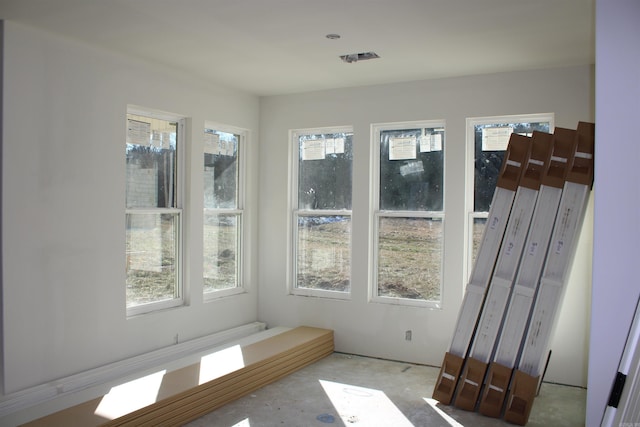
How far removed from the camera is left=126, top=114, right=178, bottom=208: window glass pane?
4746mm

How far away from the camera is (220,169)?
5.75 metres

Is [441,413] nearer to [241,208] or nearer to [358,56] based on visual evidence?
[358,56]

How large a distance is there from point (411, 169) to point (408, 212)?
1.39ft

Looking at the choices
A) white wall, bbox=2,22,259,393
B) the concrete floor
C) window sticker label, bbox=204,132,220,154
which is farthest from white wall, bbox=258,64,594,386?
white wall, bbox=2,22,259,393

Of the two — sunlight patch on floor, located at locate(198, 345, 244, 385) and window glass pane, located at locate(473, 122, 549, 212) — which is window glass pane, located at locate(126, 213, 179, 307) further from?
window glass pane, located at locate(473, 122, 549, 212)

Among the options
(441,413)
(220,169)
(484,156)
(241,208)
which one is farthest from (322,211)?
(441,413)

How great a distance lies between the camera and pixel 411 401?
4344 millimetres

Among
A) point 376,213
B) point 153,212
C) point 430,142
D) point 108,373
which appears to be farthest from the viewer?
point 376,213

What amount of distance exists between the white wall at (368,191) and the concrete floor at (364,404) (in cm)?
40

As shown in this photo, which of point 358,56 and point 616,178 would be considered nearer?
point 616,178

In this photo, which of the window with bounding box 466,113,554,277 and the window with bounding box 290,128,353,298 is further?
the window with bounding box 290,128,353,298

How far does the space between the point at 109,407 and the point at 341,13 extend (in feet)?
9.58

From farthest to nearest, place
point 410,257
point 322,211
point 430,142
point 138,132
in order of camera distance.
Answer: point 322,211
point 410,257
point 430,142
point 138,132

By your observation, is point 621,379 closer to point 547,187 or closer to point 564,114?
point 547,187
